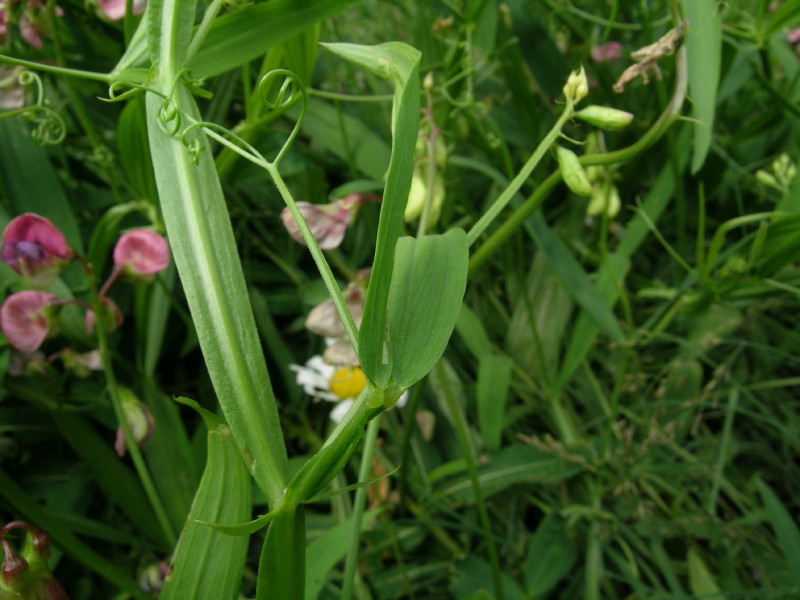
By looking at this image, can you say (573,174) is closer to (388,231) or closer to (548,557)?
(388,231)

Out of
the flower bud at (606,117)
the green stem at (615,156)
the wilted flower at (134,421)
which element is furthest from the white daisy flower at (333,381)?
the flower bud at (606,117)

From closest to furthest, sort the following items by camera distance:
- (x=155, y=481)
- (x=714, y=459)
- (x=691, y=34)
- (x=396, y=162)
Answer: (x=396, y=162), (x=691, y=34), (x=155, y=481), (x=714, y=459)

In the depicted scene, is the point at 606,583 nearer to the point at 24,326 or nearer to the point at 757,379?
the point at 757,379

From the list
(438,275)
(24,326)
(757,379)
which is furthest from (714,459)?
(24,326)

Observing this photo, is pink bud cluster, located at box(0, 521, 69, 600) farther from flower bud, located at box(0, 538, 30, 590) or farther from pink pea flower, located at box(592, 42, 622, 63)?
pink pea flower, located at box(592, 42, 622, 63)

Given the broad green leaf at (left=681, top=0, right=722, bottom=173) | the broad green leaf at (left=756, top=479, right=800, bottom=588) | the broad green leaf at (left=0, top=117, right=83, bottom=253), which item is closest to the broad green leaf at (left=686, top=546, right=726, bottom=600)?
the broad green leaf at (left=756, top=479, right=800, bottom=588)

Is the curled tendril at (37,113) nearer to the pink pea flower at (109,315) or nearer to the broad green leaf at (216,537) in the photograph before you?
the pink pea flower at (109,315)

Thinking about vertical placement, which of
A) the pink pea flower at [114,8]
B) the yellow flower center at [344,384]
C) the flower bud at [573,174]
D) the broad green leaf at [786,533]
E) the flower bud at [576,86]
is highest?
the pink pea flower at [114,8]

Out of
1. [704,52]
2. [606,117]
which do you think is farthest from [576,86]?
[704,52]
